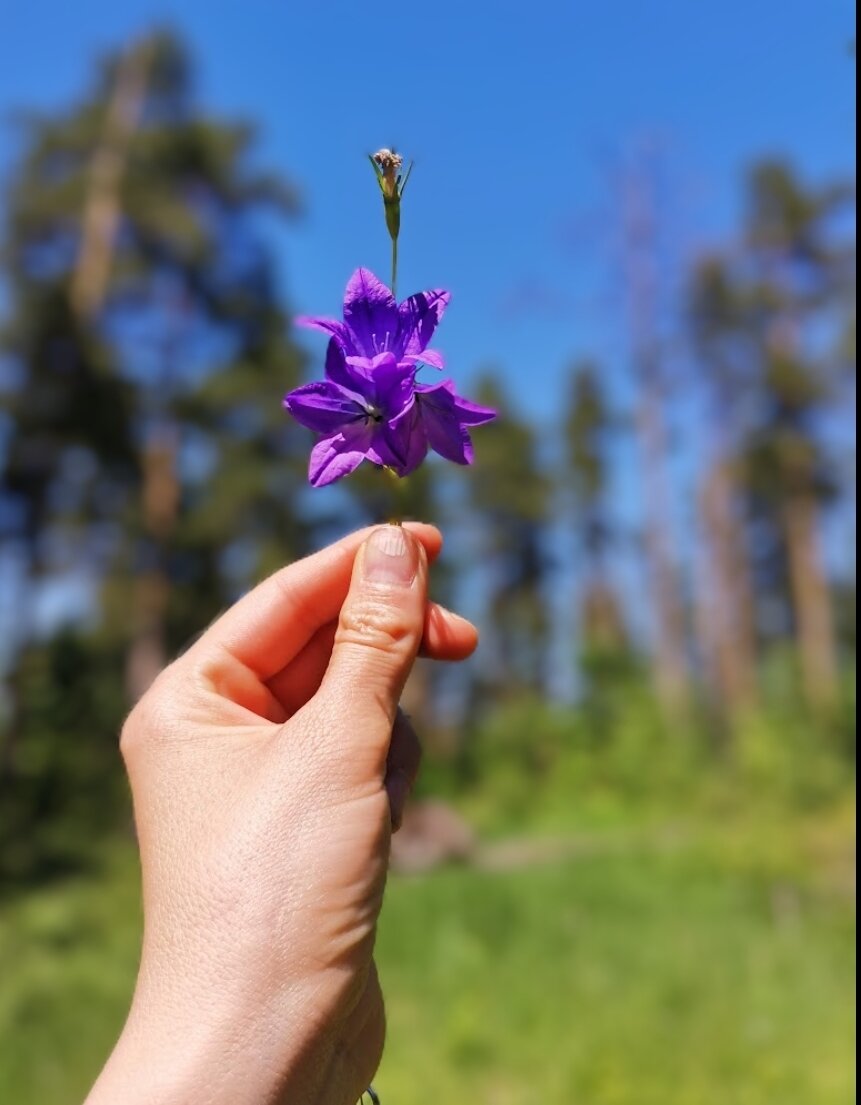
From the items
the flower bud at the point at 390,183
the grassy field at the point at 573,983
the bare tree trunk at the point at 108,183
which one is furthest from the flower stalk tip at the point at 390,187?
the bare tree trunk at the point at 108,183

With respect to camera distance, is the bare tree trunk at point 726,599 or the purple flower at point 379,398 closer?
the purple flower at point 379,398

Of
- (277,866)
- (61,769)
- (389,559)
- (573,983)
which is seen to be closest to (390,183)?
(389,559)

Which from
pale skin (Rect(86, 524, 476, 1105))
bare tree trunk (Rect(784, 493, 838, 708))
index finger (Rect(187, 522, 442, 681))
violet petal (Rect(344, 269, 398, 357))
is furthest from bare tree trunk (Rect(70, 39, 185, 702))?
violet petal (Rect(344, 269, 398, 357))

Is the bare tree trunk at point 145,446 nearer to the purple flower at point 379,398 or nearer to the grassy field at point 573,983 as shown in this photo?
the grassy field at point 573,983

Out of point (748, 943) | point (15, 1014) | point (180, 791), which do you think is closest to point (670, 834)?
point (748, 943)

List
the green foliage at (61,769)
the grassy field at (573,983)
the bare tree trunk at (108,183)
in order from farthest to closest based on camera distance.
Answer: the bare tree trunk at (108,183), the green foliage at (61,769), the grassy field at (573,983)

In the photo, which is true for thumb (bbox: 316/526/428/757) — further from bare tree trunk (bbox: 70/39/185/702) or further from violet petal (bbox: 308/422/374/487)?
bare tree trunk (bbox: 70/39/185/702)

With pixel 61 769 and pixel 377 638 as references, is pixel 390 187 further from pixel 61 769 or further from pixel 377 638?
pixel 61 769
